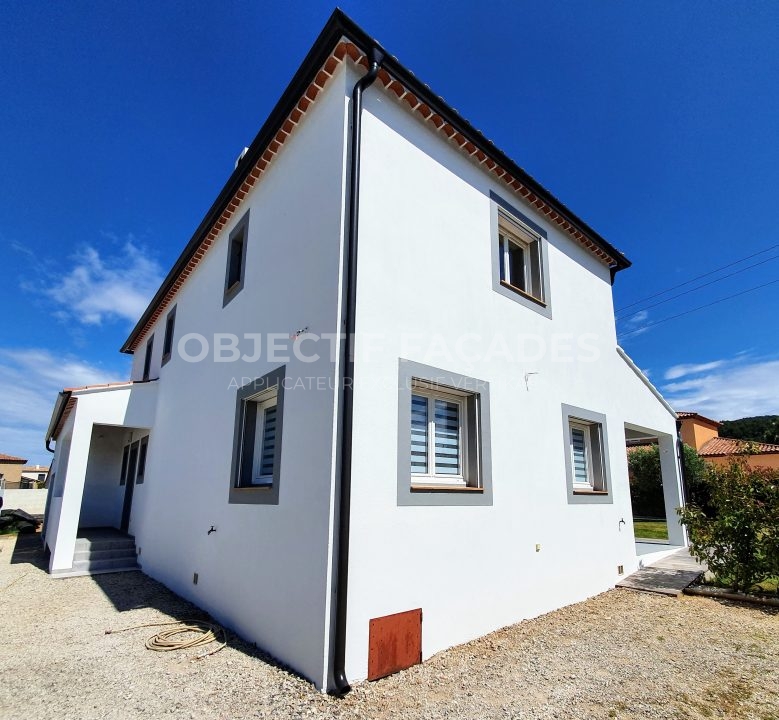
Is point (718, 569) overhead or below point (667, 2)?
below

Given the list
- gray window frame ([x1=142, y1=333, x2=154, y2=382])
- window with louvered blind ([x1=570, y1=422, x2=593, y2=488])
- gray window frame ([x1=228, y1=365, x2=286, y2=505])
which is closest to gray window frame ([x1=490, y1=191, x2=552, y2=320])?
window with louvered blind ([x1=570, y1=422, x2=593, y2=488])

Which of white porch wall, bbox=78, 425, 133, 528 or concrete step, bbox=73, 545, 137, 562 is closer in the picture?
concrete step, bbox=73, 545, 137, 562

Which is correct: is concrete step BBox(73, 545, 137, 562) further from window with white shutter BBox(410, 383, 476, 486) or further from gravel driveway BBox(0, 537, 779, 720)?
window with white shutter BBox(410, 383, 476, 486)

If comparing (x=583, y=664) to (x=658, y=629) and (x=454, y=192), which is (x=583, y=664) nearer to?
(x=658, y=629)

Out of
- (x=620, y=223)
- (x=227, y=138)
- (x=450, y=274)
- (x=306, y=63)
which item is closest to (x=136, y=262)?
(x=227, y=138)

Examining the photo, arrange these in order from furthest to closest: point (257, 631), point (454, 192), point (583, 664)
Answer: point (454, 192)
point (257, 631)
point (583, 664)

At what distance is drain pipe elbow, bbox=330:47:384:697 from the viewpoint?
365 centimetres

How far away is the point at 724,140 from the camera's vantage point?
350 inches

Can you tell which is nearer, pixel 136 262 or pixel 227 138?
pixel 227 138

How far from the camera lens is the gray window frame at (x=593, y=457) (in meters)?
6.89

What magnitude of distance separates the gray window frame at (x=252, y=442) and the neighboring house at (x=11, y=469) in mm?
45198

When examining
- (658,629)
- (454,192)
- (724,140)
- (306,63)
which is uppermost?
(724,140)

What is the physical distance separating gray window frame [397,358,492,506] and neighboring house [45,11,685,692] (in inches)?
1.0

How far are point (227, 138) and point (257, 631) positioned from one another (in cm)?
855
